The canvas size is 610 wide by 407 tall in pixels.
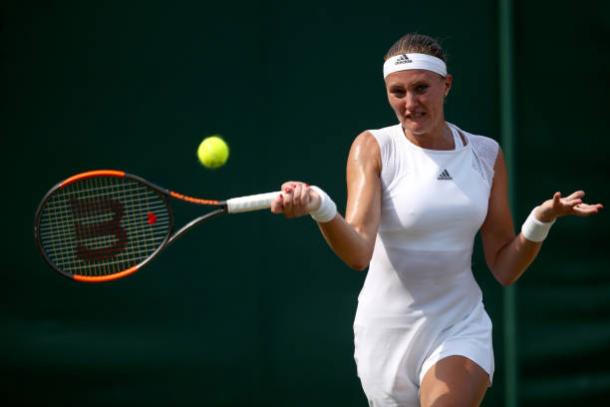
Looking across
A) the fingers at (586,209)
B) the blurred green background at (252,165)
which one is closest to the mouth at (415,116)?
the fingers at (586,209)

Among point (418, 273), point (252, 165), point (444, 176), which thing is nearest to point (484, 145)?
point (444, 176)

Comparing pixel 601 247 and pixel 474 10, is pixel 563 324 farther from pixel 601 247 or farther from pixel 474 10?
pixel 474 10

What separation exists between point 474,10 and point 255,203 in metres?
2.70

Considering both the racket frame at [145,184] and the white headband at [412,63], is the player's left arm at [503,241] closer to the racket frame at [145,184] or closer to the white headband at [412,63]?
the white headband at [412,63]

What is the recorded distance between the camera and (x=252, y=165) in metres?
5.15

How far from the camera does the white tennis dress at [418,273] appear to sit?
139 inches

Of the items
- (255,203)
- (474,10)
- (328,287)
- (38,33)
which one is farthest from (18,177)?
(474,10)

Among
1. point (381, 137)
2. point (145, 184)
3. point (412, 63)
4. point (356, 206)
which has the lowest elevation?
point (356, 206)

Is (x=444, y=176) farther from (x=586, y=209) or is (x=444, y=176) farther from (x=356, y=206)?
(x=586, y=209)

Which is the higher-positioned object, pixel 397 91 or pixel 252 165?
pixel 397 91

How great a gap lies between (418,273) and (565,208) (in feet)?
1.79

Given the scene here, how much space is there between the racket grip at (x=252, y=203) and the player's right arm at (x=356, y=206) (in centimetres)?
6

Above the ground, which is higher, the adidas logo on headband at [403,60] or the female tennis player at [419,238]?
the adidas logo on headband at [403,60]

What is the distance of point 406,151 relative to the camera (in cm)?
362
